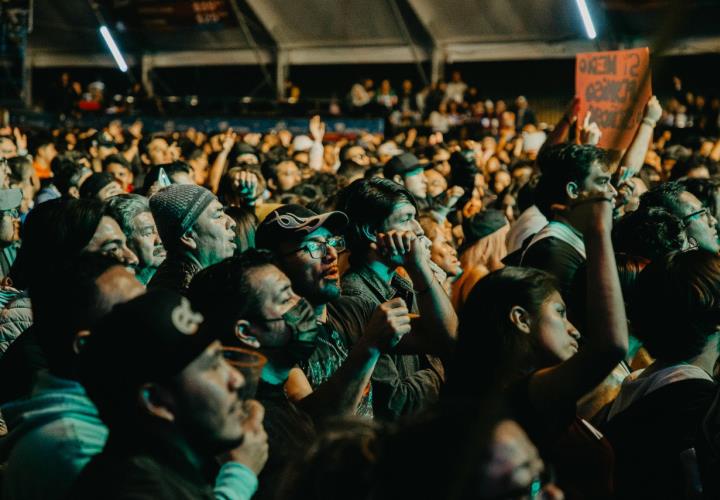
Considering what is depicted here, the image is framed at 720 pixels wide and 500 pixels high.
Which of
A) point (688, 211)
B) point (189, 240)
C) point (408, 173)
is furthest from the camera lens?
point (408, 173)

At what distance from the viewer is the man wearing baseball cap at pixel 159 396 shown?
6.47 feet

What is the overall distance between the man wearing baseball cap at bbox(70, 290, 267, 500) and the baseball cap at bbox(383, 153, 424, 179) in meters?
5.15

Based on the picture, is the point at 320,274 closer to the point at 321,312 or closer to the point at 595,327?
the point at 321,312

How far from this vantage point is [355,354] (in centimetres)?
283

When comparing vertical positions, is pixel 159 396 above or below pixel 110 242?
above

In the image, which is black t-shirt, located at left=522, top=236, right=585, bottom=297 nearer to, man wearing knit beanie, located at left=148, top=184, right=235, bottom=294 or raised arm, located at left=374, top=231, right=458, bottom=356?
raised arm, located at left=374, top=231, right=458, bottom=356

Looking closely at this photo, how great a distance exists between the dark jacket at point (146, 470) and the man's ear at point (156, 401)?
1.0 inches

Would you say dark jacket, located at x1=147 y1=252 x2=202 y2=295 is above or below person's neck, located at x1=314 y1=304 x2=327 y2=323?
below

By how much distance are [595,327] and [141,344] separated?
42.9 inches

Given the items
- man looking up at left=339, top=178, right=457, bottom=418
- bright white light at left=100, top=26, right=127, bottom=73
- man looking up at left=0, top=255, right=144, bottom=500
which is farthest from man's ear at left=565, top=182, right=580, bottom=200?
bright white light at left=100, top=26, right=127, bottom=73

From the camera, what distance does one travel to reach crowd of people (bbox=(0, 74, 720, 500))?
1881 millimetres

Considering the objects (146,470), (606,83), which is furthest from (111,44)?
(146,470)

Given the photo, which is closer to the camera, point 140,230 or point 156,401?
point 156,401

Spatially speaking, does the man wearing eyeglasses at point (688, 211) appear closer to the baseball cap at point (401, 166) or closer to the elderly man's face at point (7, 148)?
the baseball cap at point (401, 166)
